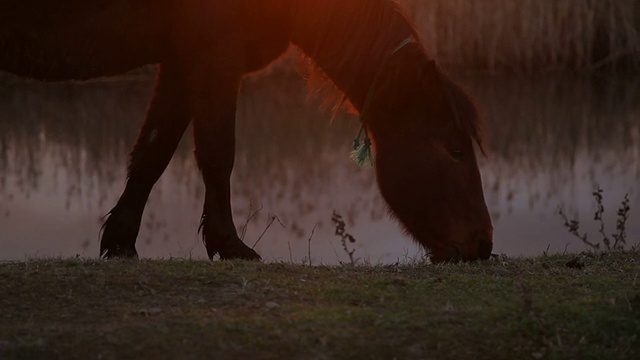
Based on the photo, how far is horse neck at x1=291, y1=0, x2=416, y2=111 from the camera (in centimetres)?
593

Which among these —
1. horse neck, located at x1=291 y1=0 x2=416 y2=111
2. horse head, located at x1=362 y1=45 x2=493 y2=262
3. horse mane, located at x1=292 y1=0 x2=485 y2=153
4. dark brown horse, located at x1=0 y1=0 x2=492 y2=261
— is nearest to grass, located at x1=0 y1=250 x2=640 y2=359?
horse head, located at x1=362 y1=45 x2=493 y2=262

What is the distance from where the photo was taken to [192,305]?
162 inches

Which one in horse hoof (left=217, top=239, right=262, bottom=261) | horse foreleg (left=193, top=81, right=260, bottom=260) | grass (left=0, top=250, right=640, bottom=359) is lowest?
grass (left=0, top=250, right=640, bottom=359)

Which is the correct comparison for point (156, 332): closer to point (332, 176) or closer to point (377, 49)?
point (377, 49)

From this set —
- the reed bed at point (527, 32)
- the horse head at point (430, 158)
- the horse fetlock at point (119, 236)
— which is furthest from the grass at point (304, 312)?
the reed bed at point (527, 32)

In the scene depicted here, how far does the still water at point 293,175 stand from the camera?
27.2 feet

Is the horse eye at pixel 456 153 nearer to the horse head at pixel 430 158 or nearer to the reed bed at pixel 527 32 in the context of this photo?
the horse head at pixel 430 158

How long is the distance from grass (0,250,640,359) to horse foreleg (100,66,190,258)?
43.4 inches

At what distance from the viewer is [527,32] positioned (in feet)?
54.4

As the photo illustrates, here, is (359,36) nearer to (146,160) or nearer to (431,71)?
(431,71)

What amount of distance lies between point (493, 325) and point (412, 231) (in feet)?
7.02

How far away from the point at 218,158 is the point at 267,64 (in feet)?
2.16

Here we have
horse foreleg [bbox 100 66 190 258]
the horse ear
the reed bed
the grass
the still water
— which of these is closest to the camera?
the grass

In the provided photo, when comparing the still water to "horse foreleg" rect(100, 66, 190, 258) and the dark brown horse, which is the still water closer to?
the dark brown horse
